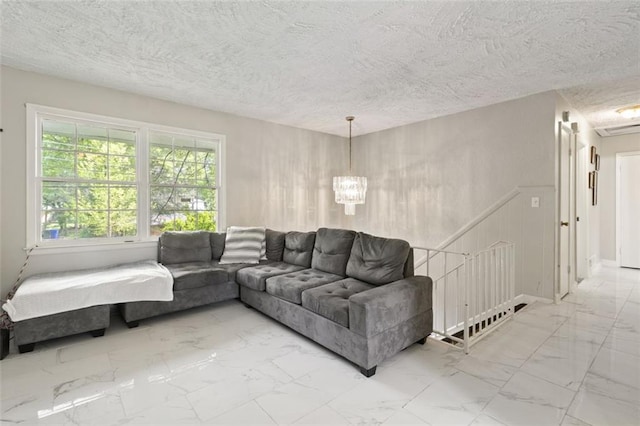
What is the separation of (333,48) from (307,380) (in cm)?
262

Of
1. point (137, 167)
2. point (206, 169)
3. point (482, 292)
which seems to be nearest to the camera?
point (482, 292)

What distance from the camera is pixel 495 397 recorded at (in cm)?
186

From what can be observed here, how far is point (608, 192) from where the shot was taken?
5.46m

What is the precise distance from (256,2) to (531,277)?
4.12m

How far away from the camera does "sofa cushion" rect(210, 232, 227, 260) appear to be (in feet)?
13.2

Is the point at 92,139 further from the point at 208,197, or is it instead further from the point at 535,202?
the point at 535,202

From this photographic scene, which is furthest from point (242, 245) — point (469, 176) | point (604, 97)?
point (604, 97)

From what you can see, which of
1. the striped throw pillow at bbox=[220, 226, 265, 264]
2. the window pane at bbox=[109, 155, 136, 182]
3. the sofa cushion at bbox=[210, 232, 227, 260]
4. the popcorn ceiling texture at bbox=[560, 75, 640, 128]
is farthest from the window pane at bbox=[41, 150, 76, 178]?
the popcorn ceiling texture at bbox=[560, 75, 640, 128]

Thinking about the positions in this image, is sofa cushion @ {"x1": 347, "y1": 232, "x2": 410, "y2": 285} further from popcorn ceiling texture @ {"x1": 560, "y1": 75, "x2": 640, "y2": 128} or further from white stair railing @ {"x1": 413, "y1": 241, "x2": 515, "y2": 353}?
popcorn ceiling texture @ {"x1": 560, "y1": 75, "x2": 640, "y2": 128}

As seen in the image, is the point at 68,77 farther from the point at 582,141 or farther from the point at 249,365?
the point at 582,141

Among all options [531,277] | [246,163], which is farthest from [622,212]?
[246,163]

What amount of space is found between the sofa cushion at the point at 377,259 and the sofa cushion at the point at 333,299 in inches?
4.6

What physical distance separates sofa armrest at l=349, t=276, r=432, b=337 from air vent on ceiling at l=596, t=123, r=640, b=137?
5113mm

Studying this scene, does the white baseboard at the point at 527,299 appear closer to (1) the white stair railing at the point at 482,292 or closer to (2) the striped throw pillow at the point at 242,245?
(1) the white stair railing at the point at 482,292
